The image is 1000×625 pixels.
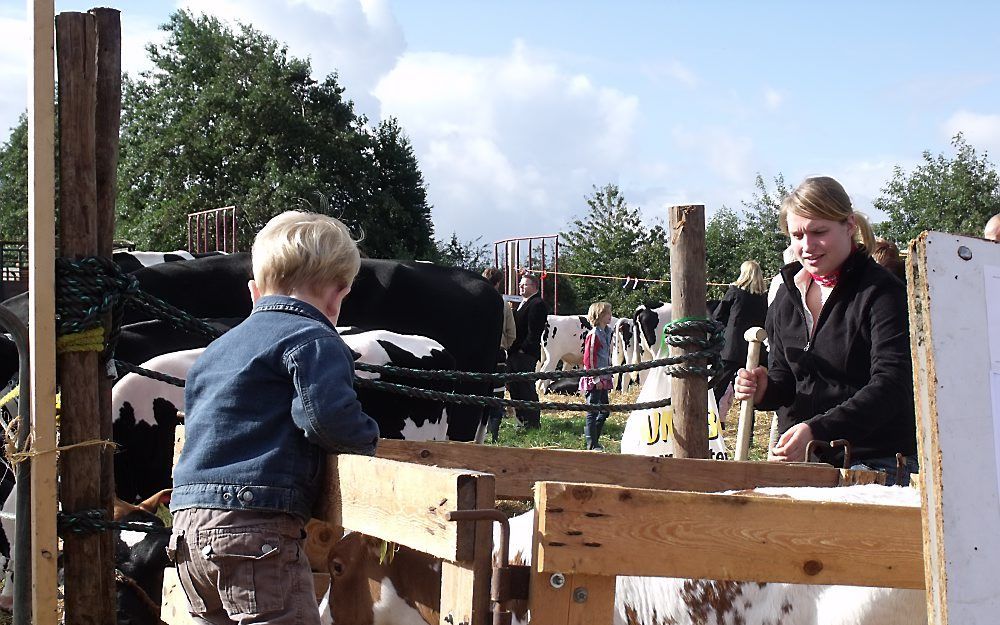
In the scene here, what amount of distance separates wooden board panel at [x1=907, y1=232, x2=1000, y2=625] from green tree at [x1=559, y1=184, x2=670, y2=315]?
1112 inches

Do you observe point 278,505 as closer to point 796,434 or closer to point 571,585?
point 571,585

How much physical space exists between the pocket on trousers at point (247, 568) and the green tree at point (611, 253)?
27542mm

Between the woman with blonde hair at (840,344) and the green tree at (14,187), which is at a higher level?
the green tree at (14,187)

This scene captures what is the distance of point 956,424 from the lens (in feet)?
4.58

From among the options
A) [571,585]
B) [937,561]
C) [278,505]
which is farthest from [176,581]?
[937,561]

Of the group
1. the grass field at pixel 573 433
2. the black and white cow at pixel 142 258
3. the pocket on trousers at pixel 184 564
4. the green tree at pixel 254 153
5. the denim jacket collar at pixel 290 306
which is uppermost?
the green tree at pixel 254 153

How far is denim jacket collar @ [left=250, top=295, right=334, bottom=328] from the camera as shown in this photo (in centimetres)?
241

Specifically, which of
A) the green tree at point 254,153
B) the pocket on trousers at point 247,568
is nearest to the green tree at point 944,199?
the green tree at point 254,153

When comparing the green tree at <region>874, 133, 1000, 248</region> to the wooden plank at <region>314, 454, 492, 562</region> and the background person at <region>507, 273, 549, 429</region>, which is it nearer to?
the background person at <region>507, 273, 549, 429</region>

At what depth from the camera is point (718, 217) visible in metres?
35.5

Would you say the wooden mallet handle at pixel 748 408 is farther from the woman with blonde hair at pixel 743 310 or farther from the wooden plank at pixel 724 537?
the woman with blonde hair at pixel 743 310

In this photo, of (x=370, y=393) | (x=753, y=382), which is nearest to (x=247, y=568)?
(x=753, y=382)

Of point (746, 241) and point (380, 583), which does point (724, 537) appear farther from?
point (746, 241)

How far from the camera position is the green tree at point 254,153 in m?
33.8
